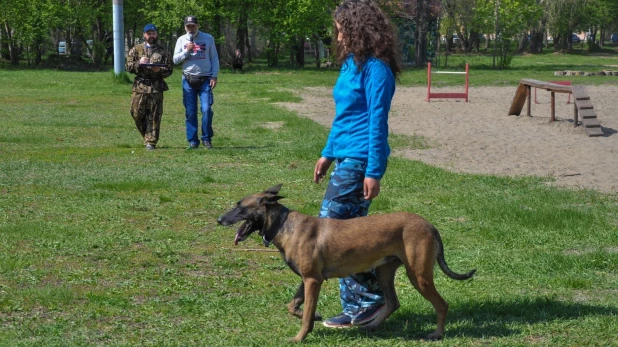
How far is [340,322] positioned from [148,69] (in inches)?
377

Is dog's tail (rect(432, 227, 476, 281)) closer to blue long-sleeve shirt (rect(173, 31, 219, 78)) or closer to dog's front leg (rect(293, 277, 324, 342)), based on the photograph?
dog's front leg (rect(293, 277, 324, 342))

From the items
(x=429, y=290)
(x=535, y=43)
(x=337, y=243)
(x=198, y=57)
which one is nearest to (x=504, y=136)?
(x=198, y=57)

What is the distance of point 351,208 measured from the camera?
5.90m

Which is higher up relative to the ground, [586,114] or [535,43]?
[535,43]

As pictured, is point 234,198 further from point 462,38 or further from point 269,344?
point 462,38

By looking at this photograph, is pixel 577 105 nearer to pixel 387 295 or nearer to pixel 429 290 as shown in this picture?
pixel 387 295

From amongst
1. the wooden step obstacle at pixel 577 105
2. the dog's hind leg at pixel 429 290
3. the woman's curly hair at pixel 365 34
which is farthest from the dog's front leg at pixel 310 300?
the wooden step obstacle at pixel 577 105

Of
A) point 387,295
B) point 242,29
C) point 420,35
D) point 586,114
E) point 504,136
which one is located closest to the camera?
point 387,295

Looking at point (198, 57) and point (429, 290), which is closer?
point (429, 290)

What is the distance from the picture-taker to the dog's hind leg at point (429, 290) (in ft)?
18.1

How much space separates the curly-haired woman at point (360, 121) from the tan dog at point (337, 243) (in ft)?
0.87

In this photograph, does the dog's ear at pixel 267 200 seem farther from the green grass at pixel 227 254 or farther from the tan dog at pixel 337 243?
the green grass at pixel 227 254

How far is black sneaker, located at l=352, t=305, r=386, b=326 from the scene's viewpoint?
591cm

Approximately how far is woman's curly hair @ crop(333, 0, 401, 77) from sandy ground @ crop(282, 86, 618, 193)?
6.89 m
